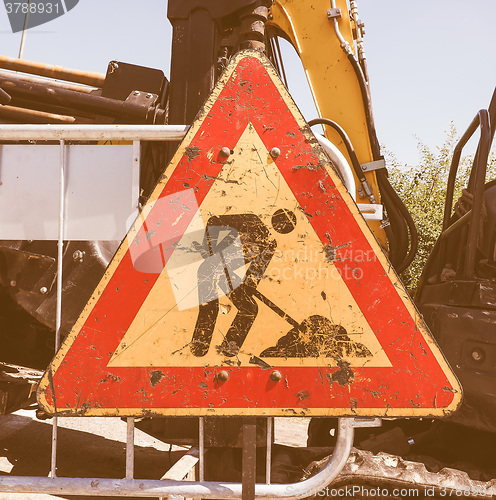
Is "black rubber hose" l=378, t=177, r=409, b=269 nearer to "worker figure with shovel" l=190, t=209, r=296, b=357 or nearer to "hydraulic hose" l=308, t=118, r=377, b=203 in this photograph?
"hydraulic hose" l=308, t=118, r=377, b=203

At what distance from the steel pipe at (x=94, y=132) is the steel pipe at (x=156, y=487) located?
3.83ft

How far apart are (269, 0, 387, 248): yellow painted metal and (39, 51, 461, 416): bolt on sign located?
1.65 metres

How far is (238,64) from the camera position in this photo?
1684mm

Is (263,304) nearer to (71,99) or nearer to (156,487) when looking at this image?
(156,487)

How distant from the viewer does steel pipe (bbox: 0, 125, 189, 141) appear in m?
1.78

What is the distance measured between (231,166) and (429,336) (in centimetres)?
84

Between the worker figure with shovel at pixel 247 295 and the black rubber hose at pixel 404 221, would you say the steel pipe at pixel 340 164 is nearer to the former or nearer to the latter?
the worker figure with shovel at pixel 247 295

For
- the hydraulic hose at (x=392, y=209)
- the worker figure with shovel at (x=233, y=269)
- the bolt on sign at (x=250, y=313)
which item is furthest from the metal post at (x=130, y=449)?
the hydraulic hose at (x=392, y=209)

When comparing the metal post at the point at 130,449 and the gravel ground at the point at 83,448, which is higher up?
the metal post at the point at 130,449

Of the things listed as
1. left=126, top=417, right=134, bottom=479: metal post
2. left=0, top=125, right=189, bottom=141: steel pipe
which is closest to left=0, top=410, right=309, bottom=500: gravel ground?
left=126, top=417, right=134, bottom=479: metal post

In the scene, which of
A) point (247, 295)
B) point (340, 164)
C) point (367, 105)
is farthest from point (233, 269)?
point (367, 105)

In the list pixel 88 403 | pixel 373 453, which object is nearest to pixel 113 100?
pixel 88 403

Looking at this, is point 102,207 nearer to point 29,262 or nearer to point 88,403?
point 88,403

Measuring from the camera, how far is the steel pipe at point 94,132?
1.78 metres
